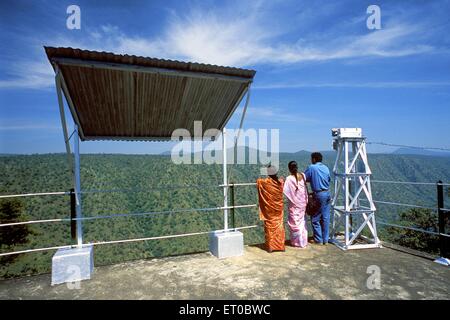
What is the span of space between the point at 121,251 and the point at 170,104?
44.2 meters

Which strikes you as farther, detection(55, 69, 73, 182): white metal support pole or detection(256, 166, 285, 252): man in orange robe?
detection(256, 166, 285, 252): man in orange robe

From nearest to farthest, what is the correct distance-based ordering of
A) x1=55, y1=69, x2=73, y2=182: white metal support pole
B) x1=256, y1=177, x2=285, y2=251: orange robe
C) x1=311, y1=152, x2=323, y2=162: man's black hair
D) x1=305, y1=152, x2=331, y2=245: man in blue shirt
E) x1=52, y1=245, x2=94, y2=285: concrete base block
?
x1=55, y1=69, x2=73, y2=182: white metal support pole → x1=52, y1=245, x2=94, y2=285: concrete base block → x1=256, y1=177, x2=285, y2=251: orange robe → x1=305, y1=152, x2=331, y2=245: man in blue shirt → x1=311, y1=152, x2=323, y2=162: man's black hair

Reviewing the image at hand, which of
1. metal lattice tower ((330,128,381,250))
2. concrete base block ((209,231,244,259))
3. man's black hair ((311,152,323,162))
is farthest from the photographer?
man's black hair ((311,152,323,162))

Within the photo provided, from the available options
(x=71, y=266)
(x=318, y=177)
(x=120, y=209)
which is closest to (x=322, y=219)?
(x=318, y=177)

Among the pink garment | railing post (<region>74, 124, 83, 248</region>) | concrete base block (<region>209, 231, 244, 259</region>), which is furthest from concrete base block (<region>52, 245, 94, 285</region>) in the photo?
the pink garment

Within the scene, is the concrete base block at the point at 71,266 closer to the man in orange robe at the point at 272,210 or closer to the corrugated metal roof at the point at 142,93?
the corrugated metal roof at the point at 142,93

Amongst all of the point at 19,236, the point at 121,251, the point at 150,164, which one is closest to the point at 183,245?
the point at 121,251

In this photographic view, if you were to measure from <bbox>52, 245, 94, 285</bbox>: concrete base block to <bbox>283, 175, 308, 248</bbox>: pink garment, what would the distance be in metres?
3.48

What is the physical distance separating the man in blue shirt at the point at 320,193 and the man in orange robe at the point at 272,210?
743 millimetres

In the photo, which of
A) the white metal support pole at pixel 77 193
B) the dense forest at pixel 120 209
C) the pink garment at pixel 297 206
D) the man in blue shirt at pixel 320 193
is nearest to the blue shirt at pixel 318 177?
the man in blue shirt at pixel 320 193

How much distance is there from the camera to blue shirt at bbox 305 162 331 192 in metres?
5.20

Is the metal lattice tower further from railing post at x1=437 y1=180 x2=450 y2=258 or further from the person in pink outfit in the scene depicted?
railing post at x1=437 y1=180 x2=450 y2=258

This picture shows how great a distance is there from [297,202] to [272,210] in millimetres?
553
